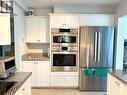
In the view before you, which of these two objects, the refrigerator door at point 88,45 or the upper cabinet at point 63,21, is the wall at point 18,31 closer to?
the upper cabinet at point 63,21

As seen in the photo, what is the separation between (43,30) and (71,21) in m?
0.98

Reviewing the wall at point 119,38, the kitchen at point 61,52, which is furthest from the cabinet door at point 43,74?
the wall at point 119,38

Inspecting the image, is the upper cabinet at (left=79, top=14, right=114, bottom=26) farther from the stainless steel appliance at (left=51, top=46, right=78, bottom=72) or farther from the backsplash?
the backsplash

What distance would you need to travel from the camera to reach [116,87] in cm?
283

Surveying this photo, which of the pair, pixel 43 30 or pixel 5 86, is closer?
pixel 5 86

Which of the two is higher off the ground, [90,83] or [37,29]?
[37,29]

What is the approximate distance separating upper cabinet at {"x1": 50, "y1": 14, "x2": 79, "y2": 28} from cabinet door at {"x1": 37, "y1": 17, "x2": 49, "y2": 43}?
1.47 feet

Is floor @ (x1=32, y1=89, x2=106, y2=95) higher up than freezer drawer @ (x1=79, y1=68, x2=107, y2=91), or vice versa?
freezer drawer @ (x1=79, y1=68, x2=107, y2=91)

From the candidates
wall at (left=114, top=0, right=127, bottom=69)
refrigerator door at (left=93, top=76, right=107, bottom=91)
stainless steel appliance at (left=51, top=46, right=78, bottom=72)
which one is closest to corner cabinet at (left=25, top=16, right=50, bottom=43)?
stainless steel appliance at (left=51, top=46, right=78, bottom=72)

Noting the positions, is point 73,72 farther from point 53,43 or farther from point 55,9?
point 55,9

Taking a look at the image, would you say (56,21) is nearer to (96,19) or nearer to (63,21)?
(63,21)

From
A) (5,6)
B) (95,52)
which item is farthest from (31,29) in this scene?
(95,52)

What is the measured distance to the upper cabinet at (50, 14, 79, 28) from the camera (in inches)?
191

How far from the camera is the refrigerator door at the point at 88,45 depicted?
4.71 m
